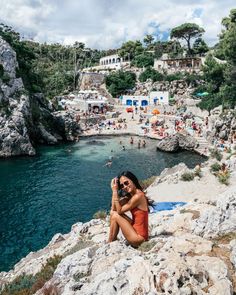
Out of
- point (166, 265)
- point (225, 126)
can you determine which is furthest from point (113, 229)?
point (225, 126)

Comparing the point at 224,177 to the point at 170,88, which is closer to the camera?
the point at 224,177

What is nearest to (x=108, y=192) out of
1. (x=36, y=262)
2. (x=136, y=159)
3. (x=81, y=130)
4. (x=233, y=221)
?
(x=136, y=159)

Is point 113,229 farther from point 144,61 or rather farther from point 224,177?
point 144,61

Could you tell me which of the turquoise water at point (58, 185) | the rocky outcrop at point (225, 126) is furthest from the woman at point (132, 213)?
the rocky outcrop at point (225, 126)

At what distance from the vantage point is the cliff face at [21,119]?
43.2m

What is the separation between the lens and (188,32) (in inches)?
3398

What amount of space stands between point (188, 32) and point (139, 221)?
3412 inches

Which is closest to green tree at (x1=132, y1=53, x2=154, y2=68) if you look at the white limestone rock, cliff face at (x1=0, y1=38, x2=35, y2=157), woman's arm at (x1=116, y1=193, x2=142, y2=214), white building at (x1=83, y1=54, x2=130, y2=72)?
white building at (x1=83, y1=54, x2=130, y2=72)

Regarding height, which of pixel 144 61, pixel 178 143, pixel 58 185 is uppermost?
pixel 144 61

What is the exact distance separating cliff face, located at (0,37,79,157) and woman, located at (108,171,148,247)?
3704cm

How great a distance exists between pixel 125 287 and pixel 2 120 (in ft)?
137

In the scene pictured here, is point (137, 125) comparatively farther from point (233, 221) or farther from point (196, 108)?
point (233, 221)

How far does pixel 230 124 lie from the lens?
44750 millimetres

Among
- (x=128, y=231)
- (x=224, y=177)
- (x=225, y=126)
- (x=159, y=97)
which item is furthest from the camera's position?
(x=159, y=97)
